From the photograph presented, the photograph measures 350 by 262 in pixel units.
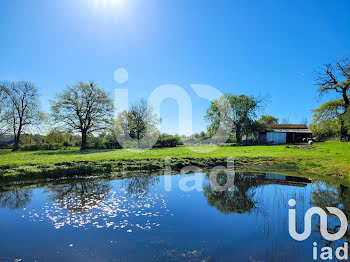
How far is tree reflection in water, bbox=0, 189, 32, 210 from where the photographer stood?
9540 millimetres

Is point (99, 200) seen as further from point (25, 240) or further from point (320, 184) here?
point (320, 184)

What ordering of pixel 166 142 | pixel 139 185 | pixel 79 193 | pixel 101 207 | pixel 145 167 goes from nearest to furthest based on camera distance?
pixel 101 207
pixel 79 193
pixel 139 185
pixel 145 167
pixel 166 142

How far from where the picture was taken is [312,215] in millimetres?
8180

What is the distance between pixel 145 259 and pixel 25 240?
163 inches

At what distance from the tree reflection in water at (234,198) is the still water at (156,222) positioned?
0.05m

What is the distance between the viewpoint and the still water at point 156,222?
18.1 feet

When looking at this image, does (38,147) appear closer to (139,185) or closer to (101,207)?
(139,185)

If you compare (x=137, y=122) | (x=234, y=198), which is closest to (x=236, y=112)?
(x=137, y=122)

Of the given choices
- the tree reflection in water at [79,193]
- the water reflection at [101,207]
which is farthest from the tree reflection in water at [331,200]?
the tree reflection in water at [79,193]

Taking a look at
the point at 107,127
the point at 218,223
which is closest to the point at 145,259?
the point at 218,223

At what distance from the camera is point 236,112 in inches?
1988

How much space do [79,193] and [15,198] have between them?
3.21 metres

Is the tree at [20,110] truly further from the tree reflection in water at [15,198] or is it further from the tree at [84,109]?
the tree reflection in water at [15,198]

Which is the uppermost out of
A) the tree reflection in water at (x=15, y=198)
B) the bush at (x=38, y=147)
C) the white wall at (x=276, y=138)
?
the white wall at (x=276, y=138)
